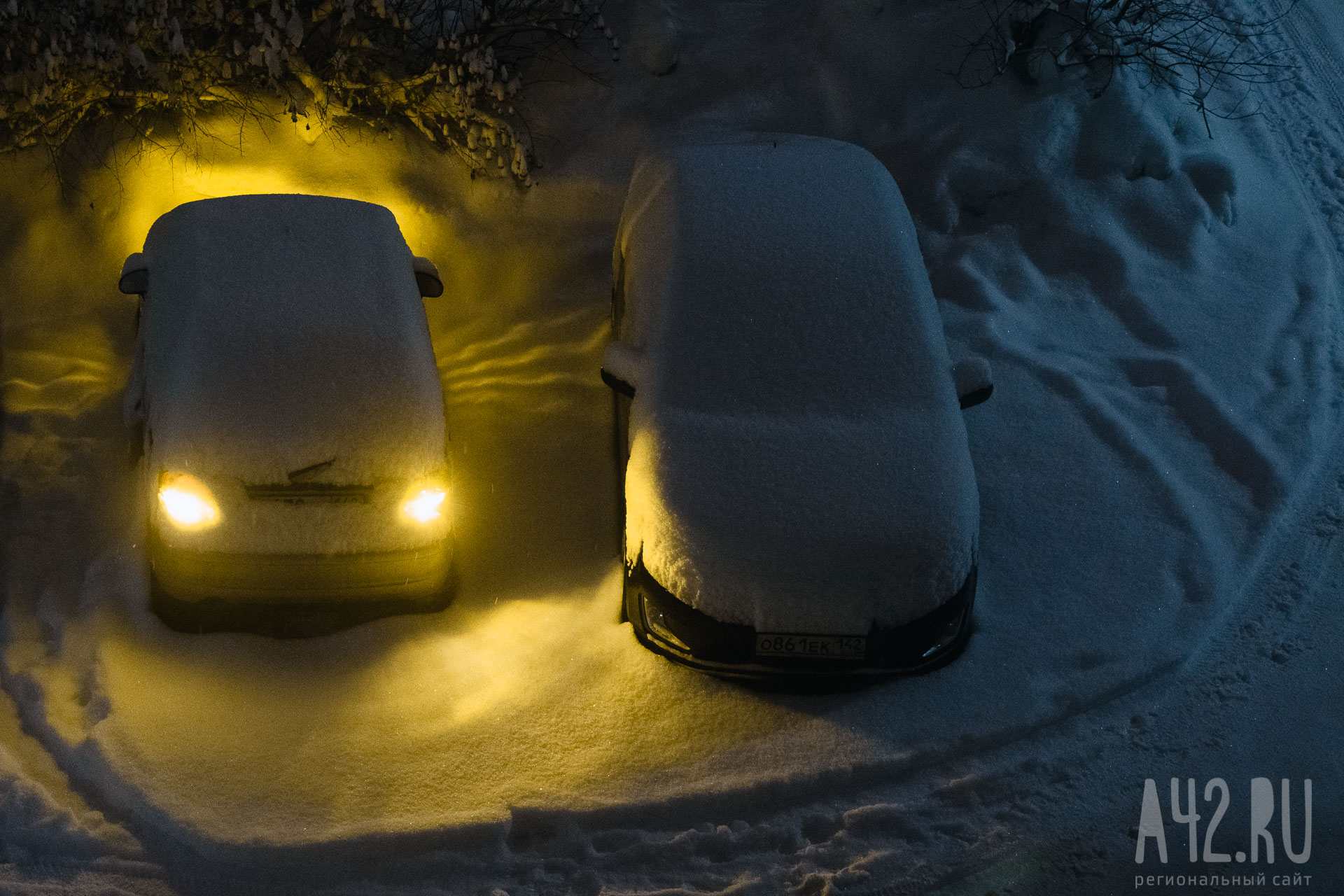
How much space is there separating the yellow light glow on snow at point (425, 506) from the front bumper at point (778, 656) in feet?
3.04

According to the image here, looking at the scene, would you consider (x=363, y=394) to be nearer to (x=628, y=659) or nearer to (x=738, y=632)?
(x=628, y=659)

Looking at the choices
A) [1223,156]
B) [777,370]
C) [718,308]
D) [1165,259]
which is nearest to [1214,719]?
[777,370]

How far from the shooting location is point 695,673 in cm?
477

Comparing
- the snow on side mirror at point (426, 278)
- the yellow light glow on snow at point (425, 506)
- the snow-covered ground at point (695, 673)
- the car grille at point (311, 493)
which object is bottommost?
the snow-covered ground at point (695, 673)

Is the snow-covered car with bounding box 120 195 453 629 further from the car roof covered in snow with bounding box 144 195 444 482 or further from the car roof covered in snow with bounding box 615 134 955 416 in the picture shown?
the car roof covered in snow with bounding box 615 134 955 416

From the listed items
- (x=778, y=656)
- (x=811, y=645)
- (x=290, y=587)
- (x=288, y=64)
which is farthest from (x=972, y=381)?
(x=288, y=64)

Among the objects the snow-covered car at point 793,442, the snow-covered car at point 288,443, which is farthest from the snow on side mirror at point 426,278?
the snow-covered car at point 793,442

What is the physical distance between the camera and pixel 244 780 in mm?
4441

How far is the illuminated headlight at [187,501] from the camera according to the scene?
15.5 ft

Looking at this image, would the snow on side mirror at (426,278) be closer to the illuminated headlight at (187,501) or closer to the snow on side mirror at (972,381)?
the illuminated headlight at (187,501)

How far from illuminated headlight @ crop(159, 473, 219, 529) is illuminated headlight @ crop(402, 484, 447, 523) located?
2.60 ft

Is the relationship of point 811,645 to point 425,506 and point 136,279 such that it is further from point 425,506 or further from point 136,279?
point 136,279

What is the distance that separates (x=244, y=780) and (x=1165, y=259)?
21.0 ft

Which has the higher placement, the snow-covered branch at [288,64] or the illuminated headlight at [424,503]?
the snow-covered branch at [288,64]
